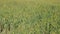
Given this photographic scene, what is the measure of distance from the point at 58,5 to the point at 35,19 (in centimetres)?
46

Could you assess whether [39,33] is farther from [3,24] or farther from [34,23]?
[3,24]

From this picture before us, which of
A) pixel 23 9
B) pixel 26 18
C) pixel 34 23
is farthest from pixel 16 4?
pixel 34 23

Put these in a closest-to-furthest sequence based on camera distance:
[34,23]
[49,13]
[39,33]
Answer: [39,33] → [34,23] → [49,13]

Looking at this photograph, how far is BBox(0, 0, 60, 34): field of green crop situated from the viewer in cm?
184

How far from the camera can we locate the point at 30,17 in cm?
202

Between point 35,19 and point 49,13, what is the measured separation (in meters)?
0.20

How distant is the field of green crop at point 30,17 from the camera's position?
184 centimetres

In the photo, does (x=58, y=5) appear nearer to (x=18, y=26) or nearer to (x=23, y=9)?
(x=23, y=9)

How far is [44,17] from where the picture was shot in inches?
77.9

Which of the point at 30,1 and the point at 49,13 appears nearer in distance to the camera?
the point at 49,13

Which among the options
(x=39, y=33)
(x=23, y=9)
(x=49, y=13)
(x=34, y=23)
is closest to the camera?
(x=39, y=33)

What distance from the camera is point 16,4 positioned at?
237cm

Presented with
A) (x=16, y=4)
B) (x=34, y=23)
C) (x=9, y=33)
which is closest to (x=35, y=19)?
(x=34, y=23)

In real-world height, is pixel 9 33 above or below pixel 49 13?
below
